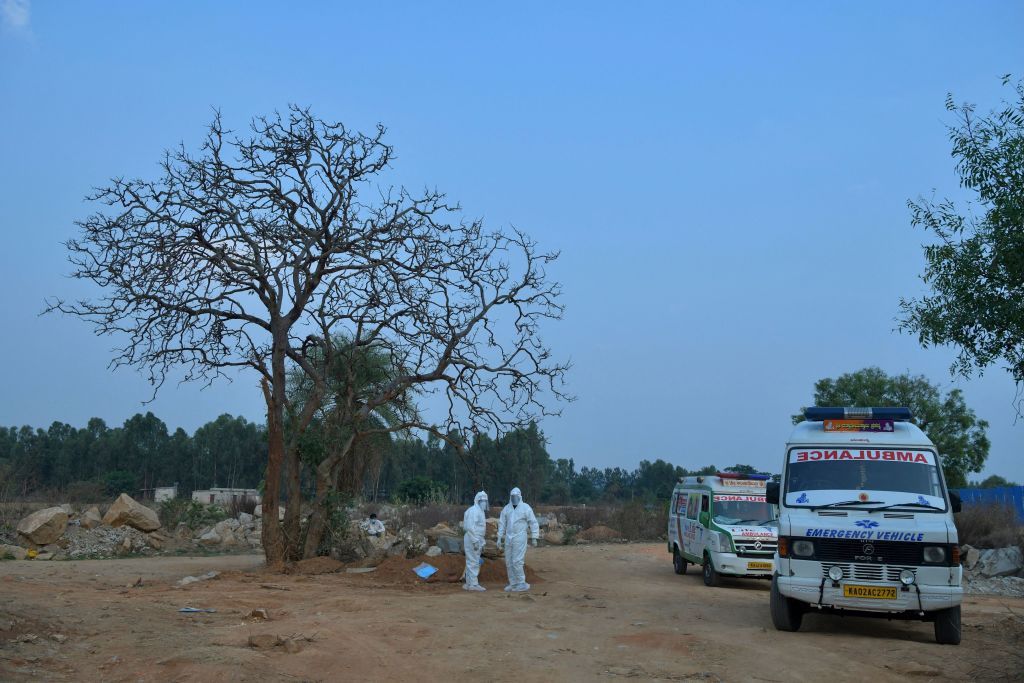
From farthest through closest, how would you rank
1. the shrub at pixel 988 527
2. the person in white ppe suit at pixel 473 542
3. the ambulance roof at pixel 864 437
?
1. the shrub at pixel 988 527
2. the person in white ppe suit at pixel 473 542
3. the ambulance roof at pixel 864 437

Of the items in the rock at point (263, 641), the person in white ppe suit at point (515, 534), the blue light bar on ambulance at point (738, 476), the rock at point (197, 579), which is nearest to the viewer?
the rock at point (263, 641)

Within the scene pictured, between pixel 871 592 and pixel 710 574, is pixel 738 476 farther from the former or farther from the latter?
pixel 871 592

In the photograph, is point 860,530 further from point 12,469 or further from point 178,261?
point 12,469

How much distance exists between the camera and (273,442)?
61.2 feet

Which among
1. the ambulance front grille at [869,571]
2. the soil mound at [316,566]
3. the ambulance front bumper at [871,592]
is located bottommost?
the soil mound at [316,566]

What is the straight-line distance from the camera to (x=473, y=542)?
17.4 meters

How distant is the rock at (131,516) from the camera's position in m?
28.7

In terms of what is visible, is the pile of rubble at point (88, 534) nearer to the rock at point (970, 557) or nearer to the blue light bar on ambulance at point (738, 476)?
the blue light bar on ambulance at point (738, 476)

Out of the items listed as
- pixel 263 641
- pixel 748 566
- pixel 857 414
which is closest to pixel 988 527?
pixel 748 566

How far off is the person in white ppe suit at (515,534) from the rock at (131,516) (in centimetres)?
1701

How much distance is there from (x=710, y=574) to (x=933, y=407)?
30304 mm

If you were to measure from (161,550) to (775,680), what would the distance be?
24316 mm

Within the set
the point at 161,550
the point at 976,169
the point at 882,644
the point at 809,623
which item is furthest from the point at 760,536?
the point at 161,550

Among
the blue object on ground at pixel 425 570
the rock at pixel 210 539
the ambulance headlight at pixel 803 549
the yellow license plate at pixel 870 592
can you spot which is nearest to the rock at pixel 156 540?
the rock at pixel 210 539
